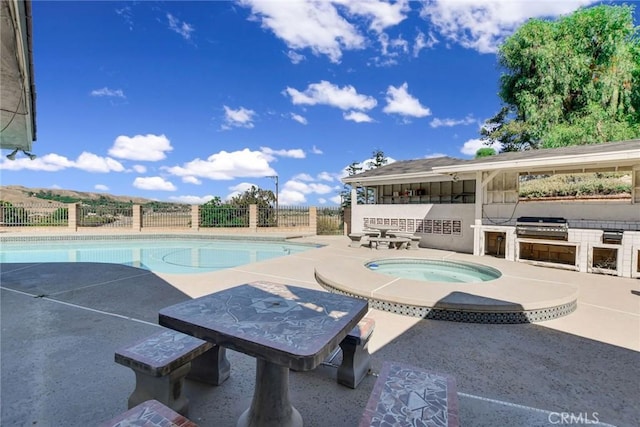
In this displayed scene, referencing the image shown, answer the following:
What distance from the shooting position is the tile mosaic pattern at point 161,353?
6.39 feet

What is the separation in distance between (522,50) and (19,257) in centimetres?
2627

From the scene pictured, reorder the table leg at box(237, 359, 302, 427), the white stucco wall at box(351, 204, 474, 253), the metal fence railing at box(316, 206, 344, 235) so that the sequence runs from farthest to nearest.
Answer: the metal fence railing at box(316, 206, 344, 235)
the white stucco wall at box(351, 204, 474, 253)
the table leg at box(237, 359, 302, 427)

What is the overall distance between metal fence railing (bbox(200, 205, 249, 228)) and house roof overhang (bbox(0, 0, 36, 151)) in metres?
12.7

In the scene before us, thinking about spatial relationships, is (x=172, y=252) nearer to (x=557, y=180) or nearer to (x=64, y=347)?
(x=64, y=347)

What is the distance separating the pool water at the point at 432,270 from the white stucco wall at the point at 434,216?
2283mm

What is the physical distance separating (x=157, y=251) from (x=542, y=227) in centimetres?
1320

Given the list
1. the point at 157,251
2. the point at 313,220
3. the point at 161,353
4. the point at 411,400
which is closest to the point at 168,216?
the point at 157,251

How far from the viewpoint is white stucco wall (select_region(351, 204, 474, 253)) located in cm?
934

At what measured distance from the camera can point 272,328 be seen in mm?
1653

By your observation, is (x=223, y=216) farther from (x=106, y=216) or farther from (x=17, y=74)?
(x=17, y=74)

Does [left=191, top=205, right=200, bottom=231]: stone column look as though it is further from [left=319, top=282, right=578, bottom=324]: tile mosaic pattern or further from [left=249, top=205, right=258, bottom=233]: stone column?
[left=319, top=282, right=578, bottom=324]: tile mosaic pattern

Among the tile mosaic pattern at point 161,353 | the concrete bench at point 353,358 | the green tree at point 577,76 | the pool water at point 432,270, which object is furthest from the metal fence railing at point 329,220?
the tile mosaic pattern at point 161,353

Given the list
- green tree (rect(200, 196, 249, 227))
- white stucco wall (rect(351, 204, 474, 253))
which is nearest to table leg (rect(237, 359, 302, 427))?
white stucco wall (rect(351, 204, 474, 253))

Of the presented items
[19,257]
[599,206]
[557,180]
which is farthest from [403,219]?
[19,257]
